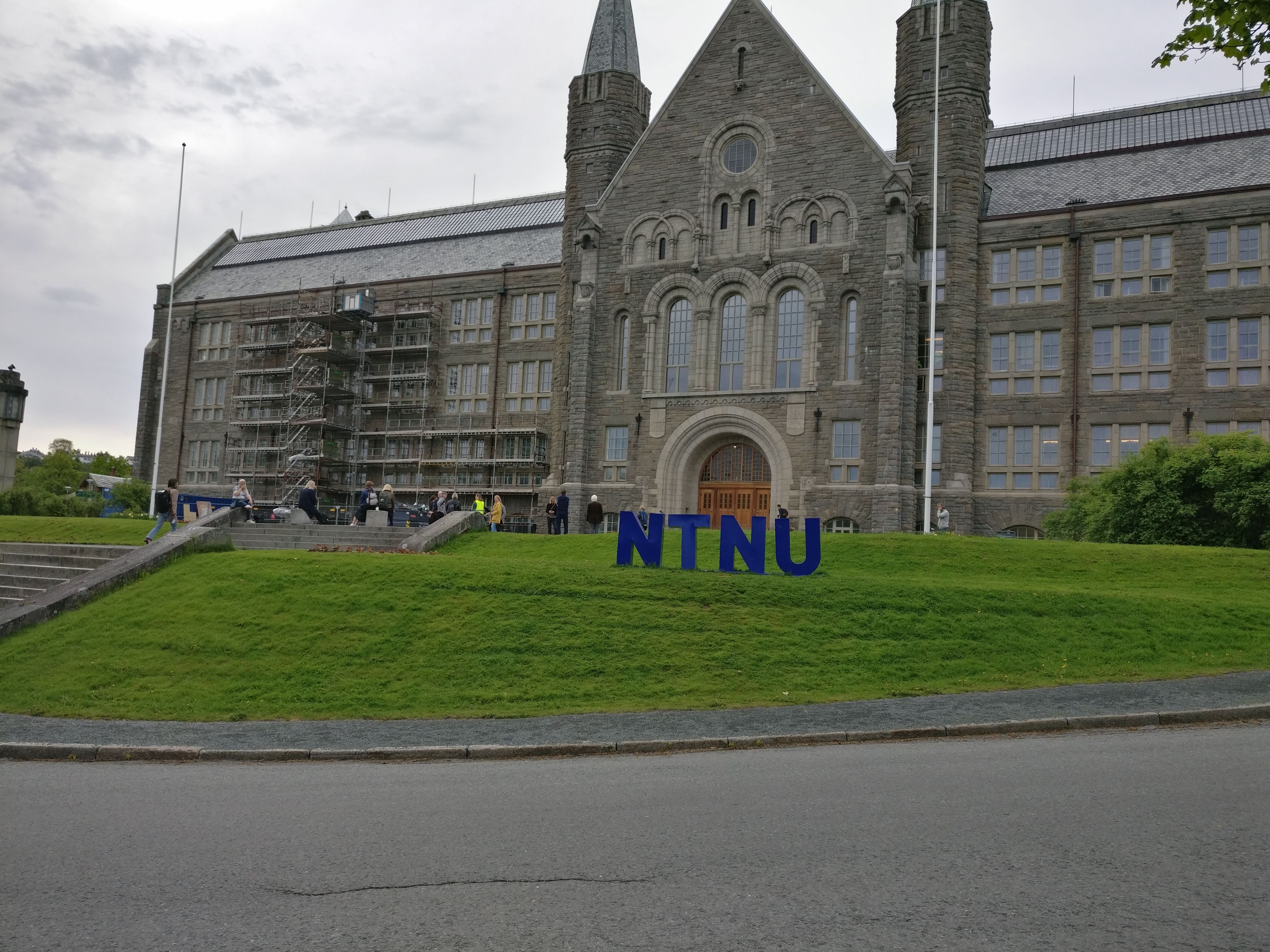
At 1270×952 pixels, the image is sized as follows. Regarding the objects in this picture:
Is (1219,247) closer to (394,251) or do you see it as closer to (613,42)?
(613,42)

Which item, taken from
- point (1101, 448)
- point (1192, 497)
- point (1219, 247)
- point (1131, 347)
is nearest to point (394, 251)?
point (1131, 347)

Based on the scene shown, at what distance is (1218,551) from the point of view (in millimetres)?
22719

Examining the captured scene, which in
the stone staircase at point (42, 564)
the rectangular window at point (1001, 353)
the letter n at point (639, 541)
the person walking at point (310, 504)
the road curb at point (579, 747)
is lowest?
the road curb at point (579, 747)

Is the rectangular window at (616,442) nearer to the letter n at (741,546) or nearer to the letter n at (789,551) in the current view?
the letter n at (741,546)

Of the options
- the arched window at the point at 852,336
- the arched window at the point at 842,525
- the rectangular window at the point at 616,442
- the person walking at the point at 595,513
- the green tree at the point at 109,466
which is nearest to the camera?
the person walking at the point at 595,513

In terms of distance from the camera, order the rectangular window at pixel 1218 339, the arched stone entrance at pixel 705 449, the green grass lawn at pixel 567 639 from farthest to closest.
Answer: the arched stone entrance at pixel 705 449 → the rectangular window at pixel 1218 339 → the green grass lawn at pixel 567 639

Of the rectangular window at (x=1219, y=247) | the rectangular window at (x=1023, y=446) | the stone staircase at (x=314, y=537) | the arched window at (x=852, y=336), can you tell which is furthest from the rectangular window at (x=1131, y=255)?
the stone staircase at (x=314, y=537)

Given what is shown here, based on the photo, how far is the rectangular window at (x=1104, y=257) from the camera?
36.0 meters

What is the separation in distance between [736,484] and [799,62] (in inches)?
630

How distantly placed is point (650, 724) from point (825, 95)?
3196cm

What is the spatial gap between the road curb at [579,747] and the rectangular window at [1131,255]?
27.6 metres

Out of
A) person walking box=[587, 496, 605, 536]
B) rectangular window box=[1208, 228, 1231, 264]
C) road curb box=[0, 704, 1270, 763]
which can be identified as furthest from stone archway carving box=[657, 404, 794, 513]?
road curb box=[0, 704, 1270, 763]

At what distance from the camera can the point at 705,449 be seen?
39.7 m

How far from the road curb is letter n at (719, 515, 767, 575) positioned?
25.5 ft
